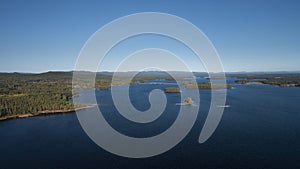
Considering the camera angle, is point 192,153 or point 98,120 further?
point 98,120

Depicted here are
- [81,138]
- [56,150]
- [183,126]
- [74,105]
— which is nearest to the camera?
[56,150]

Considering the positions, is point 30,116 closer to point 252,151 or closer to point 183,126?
point 183,126

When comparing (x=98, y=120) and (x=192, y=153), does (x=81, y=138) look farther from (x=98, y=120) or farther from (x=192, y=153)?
(x=192, y=153)

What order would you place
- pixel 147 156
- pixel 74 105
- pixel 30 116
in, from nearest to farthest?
pixel 147 156, pixel 30 116, pixel 74 105

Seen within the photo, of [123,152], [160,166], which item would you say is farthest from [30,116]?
[160,166]

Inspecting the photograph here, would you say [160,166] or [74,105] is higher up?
[74,105]

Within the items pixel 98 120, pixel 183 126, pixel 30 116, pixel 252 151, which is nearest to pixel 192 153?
pixel 252 151
